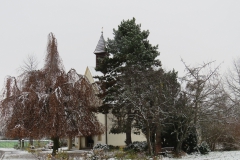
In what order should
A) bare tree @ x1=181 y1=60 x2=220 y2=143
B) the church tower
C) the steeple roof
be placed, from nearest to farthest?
bare tree @ x1=181 y1=60 x2=220 y2=143, the church tower, the steeple roof

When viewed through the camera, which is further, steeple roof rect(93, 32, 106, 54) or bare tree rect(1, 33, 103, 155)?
steeple roof rect(93, 32, 106, 54)

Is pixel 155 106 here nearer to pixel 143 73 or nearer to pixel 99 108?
pixel 143 73

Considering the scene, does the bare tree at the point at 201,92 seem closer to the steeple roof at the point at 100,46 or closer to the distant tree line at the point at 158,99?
the distant tree line at the point at 158,99

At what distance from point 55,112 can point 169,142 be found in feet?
30.2

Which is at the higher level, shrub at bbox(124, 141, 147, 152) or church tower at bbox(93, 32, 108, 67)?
church tower at bbox(93, 32, 108, 67)

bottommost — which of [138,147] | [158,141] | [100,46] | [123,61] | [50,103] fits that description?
[138,147]

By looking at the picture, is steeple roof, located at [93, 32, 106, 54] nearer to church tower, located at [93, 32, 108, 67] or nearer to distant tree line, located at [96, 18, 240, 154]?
church tower, located at [93, 32, 108, 67]

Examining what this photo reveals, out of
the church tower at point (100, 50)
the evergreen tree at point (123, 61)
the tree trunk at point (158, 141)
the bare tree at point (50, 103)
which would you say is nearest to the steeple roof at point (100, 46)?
the church tower at point (100, 50)

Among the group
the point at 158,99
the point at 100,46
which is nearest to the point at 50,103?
the point at 158,99

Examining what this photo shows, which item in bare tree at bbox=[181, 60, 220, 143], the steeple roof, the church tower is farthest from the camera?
the steeple roof

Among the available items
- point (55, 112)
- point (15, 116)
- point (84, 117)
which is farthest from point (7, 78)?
point (84, 117)

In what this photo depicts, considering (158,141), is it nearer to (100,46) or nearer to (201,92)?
(201,92)

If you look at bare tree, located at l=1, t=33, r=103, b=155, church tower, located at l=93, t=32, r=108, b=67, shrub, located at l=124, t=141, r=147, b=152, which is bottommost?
shrub, located at l=124, t=141, r=147, b=152

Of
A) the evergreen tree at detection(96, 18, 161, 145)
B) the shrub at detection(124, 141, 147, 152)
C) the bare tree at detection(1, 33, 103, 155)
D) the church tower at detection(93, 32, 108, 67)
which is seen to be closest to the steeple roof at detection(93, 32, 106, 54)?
the church tower at detection(93, 32, 108, 67)
